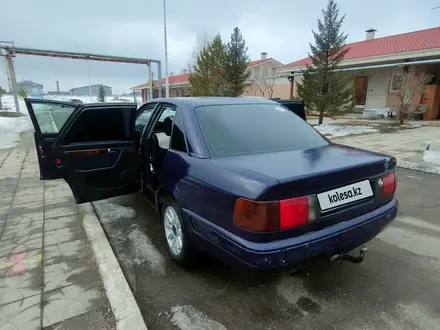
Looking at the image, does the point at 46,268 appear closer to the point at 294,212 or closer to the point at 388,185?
the point at 294,212

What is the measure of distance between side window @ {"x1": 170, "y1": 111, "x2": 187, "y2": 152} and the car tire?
51 cm

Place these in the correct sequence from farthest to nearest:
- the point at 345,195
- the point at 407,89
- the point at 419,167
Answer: the point at 407,89, the point at 419,167, the point at 345,195

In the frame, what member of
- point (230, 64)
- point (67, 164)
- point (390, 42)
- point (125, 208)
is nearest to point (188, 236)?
point (67, 164)

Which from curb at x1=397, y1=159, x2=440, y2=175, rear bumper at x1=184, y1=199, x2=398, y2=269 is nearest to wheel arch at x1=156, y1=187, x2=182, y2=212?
rear bumper at x1=184, y1=199, x2=398, y2=269

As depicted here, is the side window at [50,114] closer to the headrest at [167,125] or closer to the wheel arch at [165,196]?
the headrest at [167,125]

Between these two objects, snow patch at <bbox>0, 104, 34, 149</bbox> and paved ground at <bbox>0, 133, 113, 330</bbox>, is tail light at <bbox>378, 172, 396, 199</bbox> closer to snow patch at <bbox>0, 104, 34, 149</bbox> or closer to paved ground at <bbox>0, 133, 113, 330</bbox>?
paved ground at <bbox>0, 133, 113, 330</bbox>

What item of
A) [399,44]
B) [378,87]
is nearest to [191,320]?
[378,87]

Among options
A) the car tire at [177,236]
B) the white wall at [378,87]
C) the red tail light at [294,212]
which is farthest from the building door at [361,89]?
the red tail light at [294,212]

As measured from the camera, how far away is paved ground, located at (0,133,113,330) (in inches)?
82.4

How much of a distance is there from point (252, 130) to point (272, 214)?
108 centimetres

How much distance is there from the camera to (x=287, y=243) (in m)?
1.84

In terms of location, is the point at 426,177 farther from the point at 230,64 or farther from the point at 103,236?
the point at 230,64

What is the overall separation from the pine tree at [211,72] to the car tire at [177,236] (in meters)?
17.0

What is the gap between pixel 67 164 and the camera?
10.8ft
